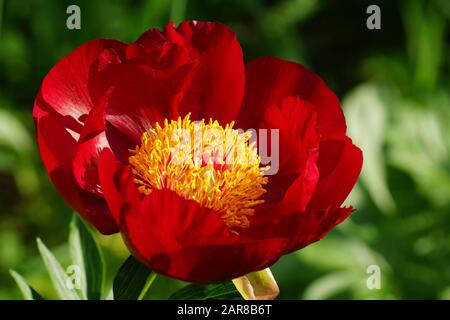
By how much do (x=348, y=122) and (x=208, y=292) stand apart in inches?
36.9

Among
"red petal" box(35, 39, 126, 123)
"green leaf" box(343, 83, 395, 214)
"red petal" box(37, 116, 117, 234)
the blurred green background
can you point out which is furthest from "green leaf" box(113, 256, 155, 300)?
"green leaf" box(343, 83, 395, 214)

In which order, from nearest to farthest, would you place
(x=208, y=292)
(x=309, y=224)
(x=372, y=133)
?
(x=309, y=224), (x=208, y=292), (x=372, y=133)

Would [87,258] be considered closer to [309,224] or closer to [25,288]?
[25,288]

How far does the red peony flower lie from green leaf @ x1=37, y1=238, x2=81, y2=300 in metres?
0.11

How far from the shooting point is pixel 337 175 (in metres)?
0.61

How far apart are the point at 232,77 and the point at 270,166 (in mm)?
83

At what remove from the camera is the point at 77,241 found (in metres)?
0.74

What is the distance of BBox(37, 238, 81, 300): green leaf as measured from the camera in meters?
0.71

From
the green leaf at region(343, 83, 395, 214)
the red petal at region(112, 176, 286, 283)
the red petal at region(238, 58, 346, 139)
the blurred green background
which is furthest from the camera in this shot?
the green leaf at region(343, 83, 395, 214)

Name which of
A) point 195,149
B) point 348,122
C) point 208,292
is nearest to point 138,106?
point 195,149

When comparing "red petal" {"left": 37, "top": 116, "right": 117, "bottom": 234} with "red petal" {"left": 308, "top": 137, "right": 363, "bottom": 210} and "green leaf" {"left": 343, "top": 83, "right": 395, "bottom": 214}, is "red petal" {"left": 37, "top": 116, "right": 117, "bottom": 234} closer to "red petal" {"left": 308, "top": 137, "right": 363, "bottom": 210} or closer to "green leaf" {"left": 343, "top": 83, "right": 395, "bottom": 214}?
"red petal" {"left": 308, "top": 137, "right": 363, "bottom": 210}

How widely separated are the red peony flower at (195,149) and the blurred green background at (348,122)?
0.42 meters

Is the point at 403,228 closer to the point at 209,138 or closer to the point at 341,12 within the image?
the point at 341,12

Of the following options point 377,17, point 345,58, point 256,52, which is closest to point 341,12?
point 345,58
